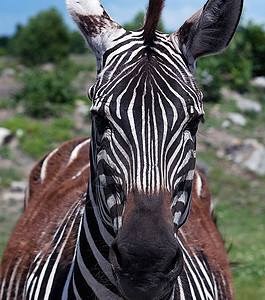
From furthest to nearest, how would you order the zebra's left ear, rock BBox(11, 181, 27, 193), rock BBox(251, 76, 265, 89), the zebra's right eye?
1. rock BBox(251, 76, 265, 89)
2. rock BBox(11, 181, 27, 193)
3. the zebra's left ear
4. the zebra's right eye

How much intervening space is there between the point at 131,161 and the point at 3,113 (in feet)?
45.8

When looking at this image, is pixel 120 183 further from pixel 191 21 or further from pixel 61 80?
pixel 61 80

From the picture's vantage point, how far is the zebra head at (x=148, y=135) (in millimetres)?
1802

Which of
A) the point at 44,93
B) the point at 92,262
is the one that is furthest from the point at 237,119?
the point at 92,262

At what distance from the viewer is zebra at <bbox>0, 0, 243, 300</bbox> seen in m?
1.82

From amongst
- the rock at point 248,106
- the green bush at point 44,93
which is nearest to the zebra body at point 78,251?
the green bush at point 44,93

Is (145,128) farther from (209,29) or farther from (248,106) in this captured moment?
(248,106)

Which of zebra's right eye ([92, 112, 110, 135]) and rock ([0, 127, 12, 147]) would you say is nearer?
zebra's right eye ([92, 112, 110, 135])

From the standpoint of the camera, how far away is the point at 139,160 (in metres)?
1.96

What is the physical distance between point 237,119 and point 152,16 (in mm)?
14244

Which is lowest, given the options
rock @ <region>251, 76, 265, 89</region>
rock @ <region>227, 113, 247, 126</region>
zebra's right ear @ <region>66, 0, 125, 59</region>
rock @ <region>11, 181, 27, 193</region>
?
zebra's right ear @ <region>66, 0, 125, 59</region>

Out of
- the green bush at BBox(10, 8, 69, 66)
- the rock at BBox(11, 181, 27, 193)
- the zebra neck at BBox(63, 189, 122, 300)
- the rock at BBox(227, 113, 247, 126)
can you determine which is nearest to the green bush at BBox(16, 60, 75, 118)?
the rock at BBox(11, 181, 27, 193)

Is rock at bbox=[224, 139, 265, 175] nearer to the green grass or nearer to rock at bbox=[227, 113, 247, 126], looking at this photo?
rock at bbox=[227, 113, 247, 126]

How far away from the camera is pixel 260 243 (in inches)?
337
